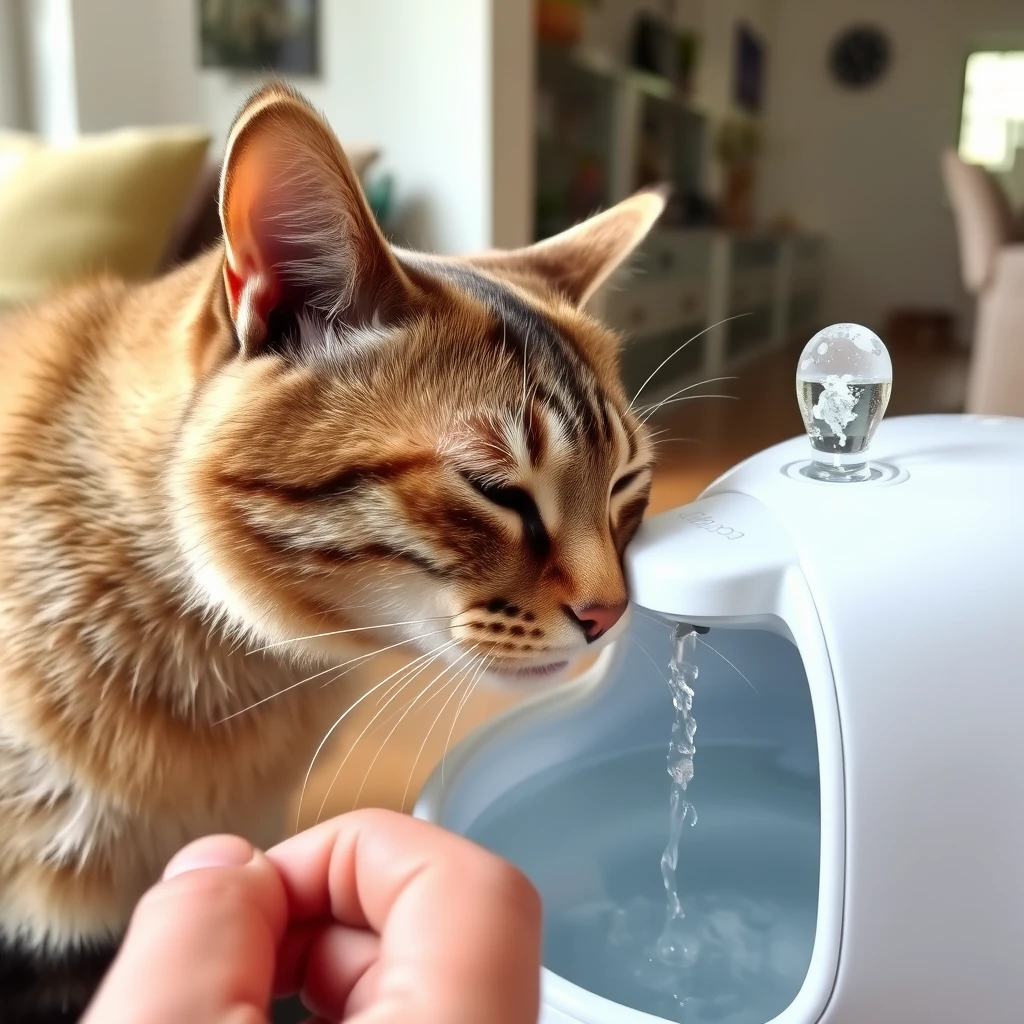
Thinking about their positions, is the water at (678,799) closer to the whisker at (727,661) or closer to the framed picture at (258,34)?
the whisker at (727,661)

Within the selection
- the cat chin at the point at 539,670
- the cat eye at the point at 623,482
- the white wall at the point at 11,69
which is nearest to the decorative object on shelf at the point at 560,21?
the white wall at the point at 11,69

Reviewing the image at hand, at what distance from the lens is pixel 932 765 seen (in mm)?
554

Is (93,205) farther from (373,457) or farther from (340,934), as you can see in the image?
(340,934)

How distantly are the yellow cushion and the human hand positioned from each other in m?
1.32

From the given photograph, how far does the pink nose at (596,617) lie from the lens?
0.62 metres

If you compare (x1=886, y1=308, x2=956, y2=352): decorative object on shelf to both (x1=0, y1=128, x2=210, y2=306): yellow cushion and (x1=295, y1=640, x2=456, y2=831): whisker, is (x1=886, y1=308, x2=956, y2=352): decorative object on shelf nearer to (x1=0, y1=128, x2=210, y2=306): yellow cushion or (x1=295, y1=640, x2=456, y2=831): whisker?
(x1=0, y1=128, x2=210, y2=306): yellow cushion

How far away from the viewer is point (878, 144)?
237 inches

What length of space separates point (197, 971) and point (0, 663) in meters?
0.41

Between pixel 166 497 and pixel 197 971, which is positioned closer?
pixel 197 971

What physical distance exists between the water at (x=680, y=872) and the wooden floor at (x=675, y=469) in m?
0.16

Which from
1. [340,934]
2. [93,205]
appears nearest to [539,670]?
[340,934]

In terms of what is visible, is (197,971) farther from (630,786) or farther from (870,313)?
(870,313)

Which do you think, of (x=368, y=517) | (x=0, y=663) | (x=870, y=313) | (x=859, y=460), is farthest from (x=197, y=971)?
(x=870, y=313)

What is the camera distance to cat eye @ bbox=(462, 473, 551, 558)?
603 mm
